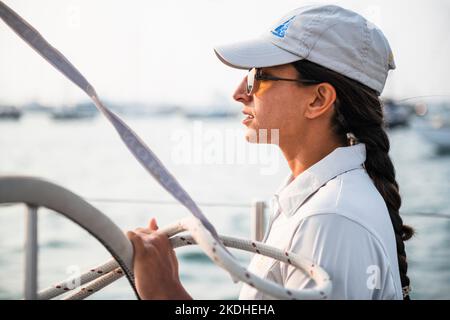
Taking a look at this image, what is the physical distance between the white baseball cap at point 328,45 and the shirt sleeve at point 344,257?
39 centimetres

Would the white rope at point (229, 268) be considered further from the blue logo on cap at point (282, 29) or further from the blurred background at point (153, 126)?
the blurred background at point (153, 126)

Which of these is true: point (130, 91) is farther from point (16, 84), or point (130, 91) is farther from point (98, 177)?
point (98, 177)

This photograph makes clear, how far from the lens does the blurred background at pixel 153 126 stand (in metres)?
12.0

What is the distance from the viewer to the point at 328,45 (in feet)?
4.41

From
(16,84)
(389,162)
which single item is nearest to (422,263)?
(389,162)

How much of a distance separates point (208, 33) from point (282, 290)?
24995mm

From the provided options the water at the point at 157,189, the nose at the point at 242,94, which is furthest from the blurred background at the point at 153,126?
the nose at the point at 242,94

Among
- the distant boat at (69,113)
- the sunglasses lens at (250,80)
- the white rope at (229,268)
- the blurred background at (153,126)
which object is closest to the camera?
the white rope at (229,268)

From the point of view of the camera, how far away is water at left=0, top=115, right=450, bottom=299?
915 cm

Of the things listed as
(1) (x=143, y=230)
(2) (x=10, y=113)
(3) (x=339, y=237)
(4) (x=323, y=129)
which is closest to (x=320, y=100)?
(4) (x=323, y=129)

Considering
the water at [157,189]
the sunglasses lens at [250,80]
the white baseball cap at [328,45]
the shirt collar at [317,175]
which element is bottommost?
the water at [157,189]

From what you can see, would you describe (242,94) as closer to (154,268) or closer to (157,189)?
(154,268)

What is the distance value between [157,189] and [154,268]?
2010 centimetres

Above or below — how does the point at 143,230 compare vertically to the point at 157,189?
above
